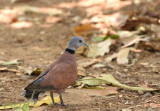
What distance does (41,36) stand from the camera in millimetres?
7883

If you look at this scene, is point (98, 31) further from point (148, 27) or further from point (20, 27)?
point (20, 27)

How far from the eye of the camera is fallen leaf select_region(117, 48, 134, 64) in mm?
5711

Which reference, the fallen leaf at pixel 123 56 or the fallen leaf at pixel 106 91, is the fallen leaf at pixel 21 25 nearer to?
the fallen leaf at pixel 123 56

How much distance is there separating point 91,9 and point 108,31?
267cm

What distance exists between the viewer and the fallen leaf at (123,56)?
18.7 ft

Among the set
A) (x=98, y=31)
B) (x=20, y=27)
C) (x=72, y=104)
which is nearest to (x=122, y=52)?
(x=98, y=31)

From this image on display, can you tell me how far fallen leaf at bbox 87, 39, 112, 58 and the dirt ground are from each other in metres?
0.25

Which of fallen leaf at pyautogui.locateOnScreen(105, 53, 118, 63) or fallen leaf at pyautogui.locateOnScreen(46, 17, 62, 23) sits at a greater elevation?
fallen leaf at pyautogui.locateOnScreen(46, 17, 62, 23)

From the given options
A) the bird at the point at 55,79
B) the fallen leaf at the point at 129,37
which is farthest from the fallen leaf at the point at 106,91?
the fallen leaf at the point at 129,37

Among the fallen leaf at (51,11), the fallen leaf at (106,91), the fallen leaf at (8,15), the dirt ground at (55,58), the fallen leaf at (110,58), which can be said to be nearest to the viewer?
the dirt ground at (55,58)

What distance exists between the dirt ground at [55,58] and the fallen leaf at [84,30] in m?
0.15

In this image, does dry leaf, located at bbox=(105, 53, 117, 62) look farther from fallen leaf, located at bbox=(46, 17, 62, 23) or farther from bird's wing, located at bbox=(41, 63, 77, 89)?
fallen leaf, located at bbox=(46, 17, 62, 23)

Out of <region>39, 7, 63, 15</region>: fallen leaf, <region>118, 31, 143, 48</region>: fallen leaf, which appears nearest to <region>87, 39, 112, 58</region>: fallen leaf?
<region>118, 31, 143, 48</region>: fallen leaf

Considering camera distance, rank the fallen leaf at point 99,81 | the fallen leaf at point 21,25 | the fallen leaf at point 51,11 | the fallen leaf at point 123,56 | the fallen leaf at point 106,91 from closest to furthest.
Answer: the fallen leaf at point 106,91, the fallen leaf at point 99,81, the fallen leaf at point 123,56, the fallen leaf at point 21,25, the fallen leaf at point 51,11
